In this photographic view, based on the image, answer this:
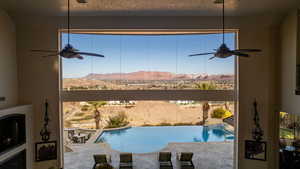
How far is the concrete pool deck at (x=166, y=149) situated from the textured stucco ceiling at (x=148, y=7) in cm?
604

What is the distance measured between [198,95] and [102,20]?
473 centimetres

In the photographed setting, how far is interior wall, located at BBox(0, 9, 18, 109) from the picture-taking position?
20.1ft

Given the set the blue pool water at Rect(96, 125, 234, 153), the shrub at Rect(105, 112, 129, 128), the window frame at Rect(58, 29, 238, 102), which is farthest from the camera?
the blue pool water at Rect(96, 125, 234, 153)

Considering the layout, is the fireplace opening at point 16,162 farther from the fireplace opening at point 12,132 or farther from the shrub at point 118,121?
the shrub at point 118,121

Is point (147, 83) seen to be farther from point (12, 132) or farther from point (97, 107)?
point (12, 132)

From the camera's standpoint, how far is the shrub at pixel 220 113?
7811 millimetres

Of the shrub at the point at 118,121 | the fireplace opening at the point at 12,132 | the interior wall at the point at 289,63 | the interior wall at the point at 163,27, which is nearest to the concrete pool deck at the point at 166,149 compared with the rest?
the interior wall at the point at 163,27

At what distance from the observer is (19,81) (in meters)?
6.92

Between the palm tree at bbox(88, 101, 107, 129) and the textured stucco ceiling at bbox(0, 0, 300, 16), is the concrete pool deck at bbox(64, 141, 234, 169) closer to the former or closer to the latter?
the palm tree at bbox(88, 101, 107, 129)

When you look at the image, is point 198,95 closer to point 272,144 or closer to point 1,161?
point 272,144

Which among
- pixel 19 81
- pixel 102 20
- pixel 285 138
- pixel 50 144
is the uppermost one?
pixel 102 20

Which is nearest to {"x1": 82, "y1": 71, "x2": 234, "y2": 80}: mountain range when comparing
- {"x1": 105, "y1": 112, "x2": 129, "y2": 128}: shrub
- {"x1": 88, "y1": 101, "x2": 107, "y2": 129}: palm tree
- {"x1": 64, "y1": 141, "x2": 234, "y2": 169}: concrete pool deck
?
{"x1": 88, "y1": 101, "x2": 107, "y2": 129}: palm tree

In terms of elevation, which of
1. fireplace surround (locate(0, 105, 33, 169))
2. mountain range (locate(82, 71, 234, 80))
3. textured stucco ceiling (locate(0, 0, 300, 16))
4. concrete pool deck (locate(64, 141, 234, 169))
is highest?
textured stucco ceiling (locate(0, 0, 300, 16))

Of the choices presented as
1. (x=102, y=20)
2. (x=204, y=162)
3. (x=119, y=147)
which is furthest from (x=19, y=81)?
(x=204, y=162)
